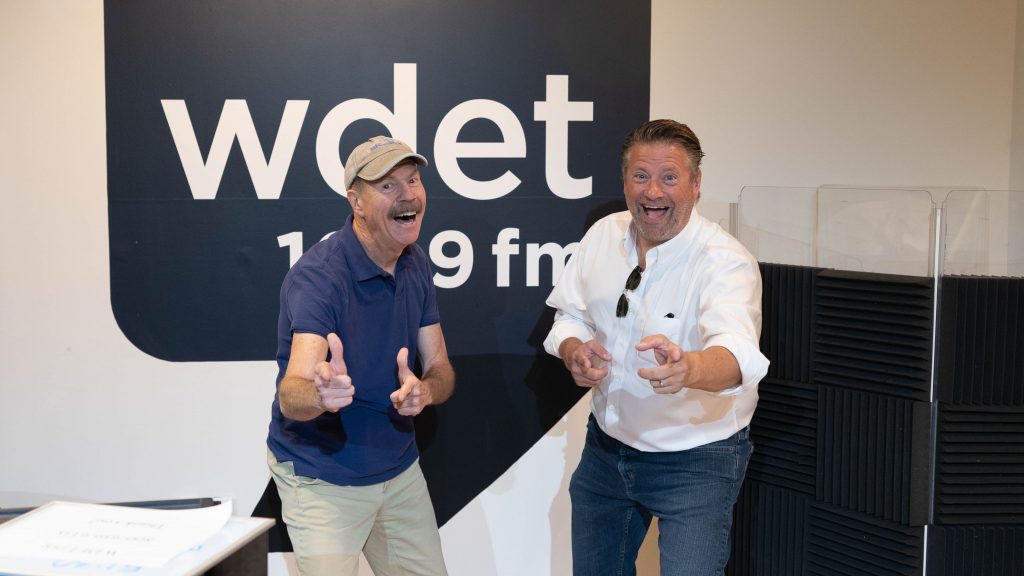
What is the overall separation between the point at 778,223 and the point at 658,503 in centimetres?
112

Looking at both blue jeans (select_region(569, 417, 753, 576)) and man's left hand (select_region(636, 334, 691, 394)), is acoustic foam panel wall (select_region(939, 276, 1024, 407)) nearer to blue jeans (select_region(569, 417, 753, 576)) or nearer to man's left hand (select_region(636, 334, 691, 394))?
blue jeans (select_region(569, 417, 753, 576))

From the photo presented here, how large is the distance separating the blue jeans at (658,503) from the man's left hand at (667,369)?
0.40 m

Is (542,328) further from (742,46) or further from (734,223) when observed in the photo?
(742,46)

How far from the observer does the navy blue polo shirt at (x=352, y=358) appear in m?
2.42

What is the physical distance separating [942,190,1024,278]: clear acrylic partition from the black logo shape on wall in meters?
1.21

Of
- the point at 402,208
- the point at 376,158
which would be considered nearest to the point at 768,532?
the point at 402,208

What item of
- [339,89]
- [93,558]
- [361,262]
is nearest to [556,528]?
[361,262]

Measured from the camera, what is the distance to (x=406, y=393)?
7.66 ft

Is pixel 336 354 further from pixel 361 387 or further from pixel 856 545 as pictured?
pixel 856 545

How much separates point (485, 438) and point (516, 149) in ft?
3.60

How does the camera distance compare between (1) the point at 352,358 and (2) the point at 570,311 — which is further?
(2) the point at 570,311

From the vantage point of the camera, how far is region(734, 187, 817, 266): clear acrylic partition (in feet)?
9.96

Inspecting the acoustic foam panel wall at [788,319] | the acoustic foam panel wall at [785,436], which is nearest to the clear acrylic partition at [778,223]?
the acoustic foam panel wall at [788,319]

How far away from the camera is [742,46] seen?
11.2ft
